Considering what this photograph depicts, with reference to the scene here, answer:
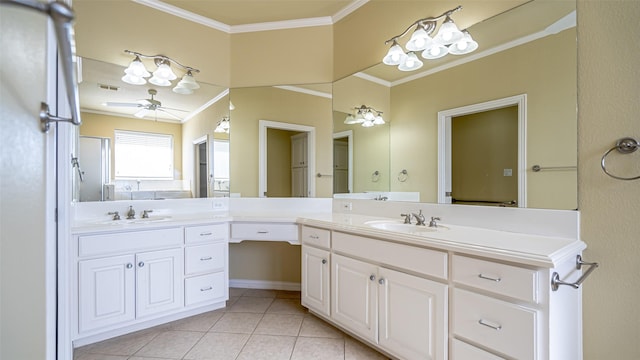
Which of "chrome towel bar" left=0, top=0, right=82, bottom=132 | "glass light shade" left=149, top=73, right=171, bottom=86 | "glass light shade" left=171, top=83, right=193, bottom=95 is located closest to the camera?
"chrome towel bar" left=0, top=0, right=82, bottom=132

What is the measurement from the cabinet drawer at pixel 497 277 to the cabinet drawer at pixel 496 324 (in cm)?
5

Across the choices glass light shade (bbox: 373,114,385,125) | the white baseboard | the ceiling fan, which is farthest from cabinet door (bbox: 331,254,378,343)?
the ceiling fan

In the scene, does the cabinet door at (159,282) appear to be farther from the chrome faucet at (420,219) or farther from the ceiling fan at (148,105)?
the chrome faucet at (420,219)

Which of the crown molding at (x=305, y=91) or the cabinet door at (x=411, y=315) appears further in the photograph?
the crown molding at (x=305, y=91)

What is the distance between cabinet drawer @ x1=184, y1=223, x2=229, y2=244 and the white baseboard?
82cm

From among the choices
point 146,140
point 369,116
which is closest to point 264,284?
point 146,140

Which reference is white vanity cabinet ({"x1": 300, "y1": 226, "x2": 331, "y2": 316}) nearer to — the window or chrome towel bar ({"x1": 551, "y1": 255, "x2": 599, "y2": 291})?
chrome towel bar ({"x1": 551, "y1": 255, "x2": 599, "y2": 291})

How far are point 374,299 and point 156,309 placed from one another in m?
1.61

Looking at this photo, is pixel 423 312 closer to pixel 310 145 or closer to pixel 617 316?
pixel 617 316

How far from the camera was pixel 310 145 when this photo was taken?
9.14 feet

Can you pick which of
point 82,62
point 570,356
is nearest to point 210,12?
point 82,62

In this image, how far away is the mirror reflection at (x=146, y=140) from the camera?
7.40 feet

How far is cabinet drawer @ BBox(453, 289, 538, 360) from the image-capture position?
1.12 meters

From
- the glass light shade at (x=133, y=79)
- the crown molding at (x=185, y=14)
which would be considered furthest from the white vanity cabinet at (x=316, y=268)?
the crown molding at (x=185, y=14)
